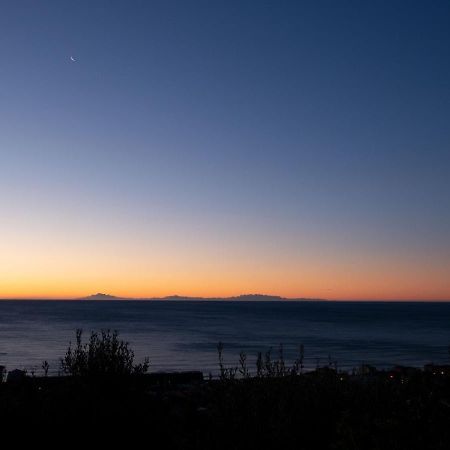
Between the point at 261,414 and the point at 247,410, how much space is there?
16cm

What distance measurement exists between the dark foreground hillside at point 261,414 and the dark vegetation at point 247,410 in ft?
0.04

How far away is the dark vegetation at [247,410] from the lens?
5.59m

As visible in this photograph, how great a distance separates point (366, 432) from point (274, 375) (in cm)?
256

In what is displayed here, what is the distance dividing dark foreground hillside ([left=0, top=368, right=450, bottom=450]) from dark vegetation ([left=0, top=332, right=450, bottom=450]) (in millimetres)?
12

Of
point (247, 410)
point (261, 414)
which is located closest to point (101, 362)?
point (247, 410)

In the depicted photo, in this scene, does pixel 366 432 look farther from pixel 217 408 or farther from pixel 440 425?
pixel 217 408

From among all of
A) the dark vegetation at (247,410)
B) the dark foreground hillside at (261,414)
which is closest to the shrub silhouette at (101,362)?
the dark vegetation at (247,410)

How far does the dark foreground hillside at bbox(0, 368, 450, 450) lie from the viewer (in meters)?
5.49

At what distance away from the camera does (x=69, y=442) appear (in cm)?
725

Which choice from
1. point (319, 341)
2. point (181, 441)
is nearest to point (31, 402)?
point (181, 441)

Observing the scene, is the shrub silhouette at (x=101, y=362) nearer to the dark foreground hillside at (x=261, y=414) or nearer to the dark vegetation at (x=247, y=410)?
the dark vegetation at (x=247, y=410)

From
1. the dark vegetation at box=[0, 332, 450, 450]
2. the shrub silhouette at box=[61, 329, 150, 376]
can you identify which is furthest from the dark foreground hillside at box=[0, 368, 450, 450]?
the shrub silhouette at box=[61, 329, 150, 376]

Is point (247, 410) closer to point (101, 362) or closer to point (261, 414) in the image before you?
point (261, 414)

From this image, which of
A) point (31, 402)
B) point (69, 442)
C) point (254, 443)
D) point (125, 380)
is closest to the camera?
point (254, 443)
